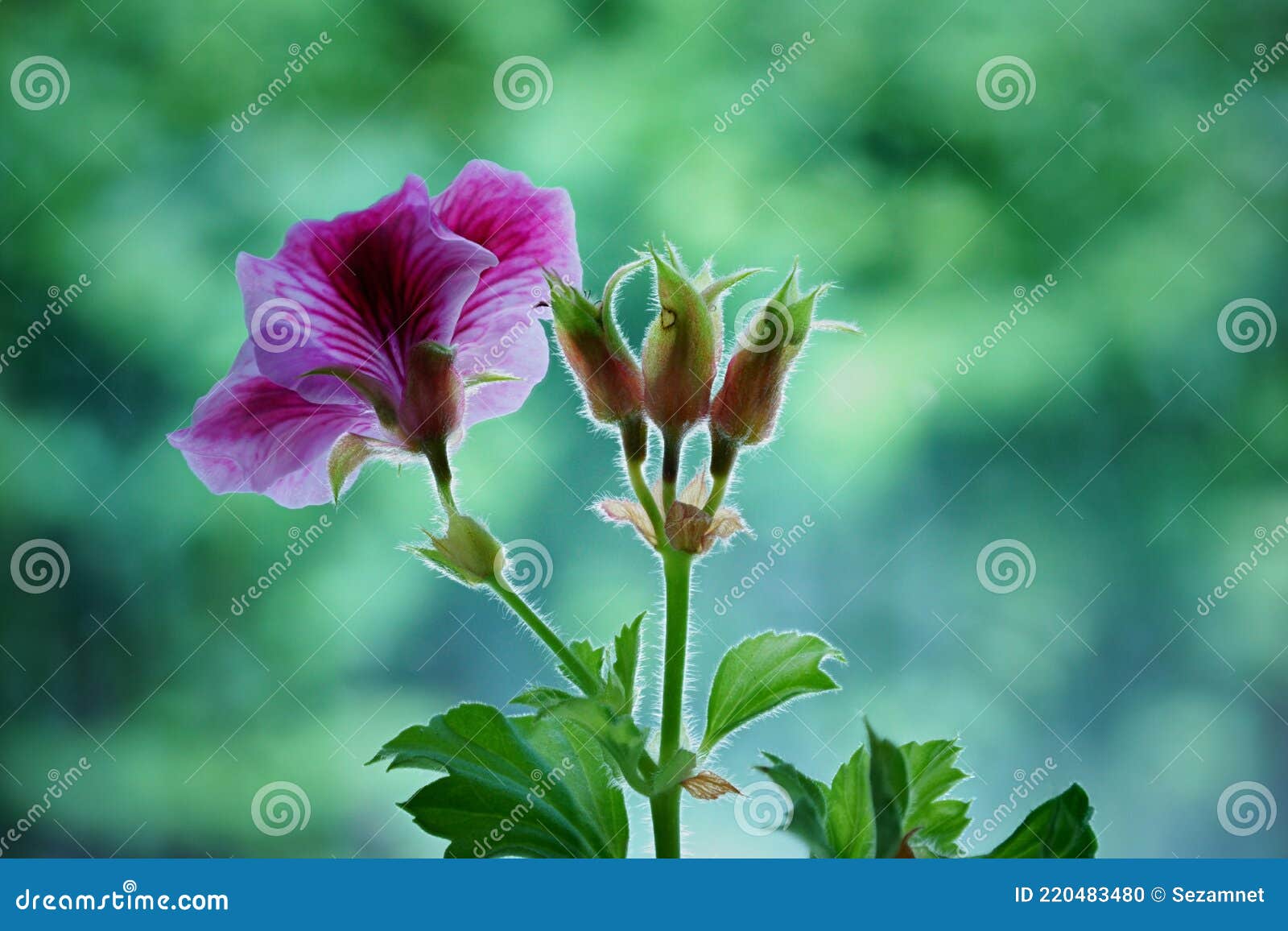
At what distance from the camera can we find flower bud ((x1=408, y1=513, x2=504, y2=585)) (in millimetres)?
340

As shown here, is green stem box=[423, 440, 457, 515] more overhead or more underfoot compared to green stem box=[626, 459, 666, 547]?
more underfoot

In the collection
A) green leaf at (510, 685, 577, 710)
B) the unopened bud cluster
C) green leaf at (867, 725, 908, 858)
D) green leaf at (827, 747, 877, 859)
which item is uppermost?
the unopened bud cluster

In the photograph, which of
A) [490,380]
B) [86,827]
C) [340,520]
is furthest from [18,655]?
[490,380]

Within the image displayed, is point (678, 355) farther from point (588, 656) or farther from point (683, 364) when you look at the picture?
point (588, 656)

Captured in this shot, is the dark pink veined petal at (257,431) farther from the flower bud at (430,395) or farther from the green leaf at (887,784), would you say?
the green leaf at (887,784)

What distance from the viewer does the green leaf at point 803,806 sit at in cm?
32

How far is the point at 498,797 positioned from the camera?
359mm

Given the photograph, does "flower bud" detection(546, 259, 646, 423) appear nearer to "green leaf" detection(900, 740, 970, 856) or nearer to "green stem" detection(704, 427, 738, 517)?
"green stem" detection(704, 427, 738, 517)

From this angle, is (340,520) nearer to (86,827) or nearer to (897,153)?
(86,827)

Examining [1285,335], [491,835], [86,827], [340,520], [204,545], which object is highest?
[1285,335]

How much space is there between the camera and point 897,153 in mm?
1150

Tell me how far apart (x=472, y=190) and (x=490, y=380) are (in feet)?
0.20

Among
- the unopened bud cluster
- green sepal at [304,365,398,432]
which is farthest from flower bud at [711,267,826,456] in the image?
green sepal at [304,365,398,432]

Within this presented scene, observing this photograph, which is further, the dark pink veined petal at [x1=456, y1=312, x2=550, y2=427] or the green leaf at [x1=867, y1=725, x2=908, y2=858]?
the dark pink veined petal at [x1=456, y1=312, x2=550, y2=427]
